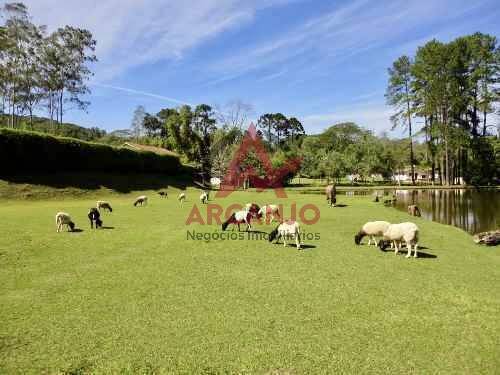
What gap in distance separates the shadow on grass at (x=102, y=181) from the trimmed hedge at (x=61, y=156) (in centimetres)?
132

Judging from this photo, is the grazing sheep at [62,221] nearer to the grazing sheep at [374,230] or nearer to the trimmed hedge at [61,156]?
the grazing sheep at [374,230]

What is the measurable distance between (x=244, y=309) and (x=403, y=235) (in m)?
7.94

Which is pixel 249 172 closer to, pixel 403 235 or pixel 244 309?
pixel 403 235

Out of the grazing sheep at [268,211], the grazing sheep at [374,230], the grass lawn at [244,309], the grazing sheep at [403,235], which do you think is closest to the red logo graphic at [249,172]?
the grazing sheep at [268,211]

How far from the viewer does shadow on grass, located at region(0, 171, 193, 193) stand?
35.1 meters

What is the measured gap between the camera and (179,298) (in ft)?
27.7

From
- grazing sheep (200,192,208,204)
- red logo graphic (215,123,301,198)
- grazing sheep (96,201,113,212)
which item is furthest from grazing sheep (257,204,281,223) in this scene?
red logo graphic (215,123,301,198)

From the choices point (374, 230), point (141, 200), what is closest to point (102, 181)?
point (141, 200)

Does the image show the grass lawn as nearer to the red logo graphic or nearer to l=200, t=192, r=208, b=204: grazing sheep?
l=200, t=192, r=208, b=204: grazing sheep

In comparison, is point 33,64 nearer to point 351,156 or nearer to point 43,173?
point 43,173

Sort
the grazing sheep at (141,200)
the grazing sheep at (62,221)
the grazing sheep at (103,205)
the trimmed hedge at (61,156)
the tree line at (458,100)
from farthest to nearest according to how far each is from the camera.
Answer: the tree line at (458,100) → the trimmed hedge at (61,156) → the grazing sheep at (141,200) → the grazing sheep at (103,205) → the grazing sheep at (62,221)

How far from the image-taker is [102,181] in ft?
137

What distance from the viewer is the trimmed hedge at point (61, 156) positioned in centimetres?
3506

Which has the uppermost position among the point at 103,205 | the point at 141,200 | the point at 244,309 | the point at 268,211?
the point at 141,200
